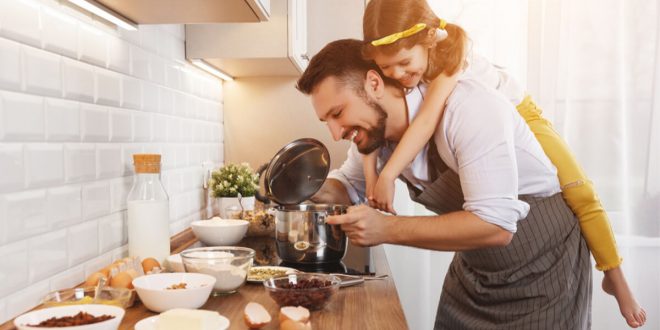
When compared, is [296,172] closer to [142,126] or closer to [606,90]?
[142,126]

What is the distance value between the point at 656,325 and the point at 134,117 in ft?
7.33

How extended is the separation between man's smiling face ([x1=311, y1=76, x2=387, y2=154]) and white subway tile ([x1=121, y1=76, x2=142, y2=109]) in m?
0.48

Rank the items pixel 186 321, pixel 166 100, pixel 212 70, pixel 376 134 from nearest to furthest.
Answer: pixel 186 321 < pixel 376 134 < pixel 166 100 < pixel 212 70

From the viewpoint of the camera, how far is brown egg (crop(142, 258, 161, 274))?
1273mm

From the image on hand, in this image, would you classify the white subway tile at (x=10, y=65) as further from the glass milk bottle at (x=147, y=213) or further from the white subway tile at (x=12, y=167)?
the glass milk bottle at (x=147, y=213)

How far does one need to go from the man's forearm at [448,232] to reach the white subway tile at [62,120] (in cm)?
76

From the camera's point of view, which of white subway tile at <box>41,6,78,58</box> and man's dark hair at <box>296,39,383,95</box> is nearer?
white subway tile at <box>41,6,78,58</box>

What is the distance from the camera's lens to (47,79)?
1090mm

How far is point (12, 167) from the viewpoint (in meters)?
0.98

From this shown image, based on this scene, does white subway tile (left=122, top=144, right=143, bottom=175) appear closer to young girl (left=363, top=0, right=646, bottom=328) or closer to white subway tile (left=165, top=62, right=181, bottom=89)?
white subway tile (left=165, top=62, right=181, bottom=89)

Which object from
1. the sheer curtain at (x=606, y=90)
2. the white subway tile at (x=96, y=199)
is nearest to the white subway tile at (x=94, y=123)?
the white subway tile at (x=96, y=199)


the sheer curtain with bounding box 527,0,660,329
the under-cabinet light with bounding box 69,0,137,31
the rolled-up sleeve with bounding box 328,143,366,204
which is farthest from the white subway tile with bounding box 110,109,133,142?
the sheer curtain with bounding box 527,0,660,329

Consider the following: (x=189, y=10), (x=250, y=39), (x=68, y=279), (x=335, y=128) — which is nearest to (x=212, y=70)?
(x=250, y=39)

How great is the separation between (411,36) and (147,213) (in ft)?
2.66
